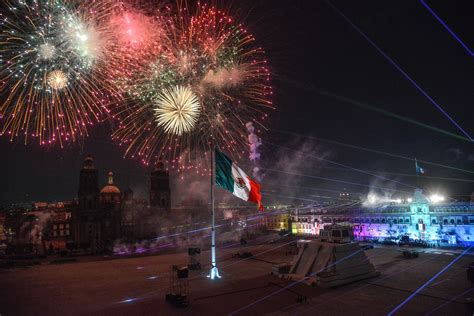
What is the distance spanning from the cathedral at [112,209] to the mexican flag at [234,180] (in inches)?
2300

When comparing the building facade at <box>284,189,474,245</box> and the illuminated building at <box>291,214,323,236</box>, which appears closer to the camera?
the building facade at <box>284,189,474,245</box>

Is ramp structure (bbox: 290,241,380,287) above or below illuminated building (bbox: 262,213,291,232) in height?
above

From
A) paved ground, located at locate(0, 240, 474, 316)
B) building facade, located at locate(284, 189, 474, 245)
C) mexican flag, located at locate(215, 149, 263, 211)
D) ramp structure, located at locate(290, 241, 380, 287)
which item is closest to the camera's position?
paved ground, located at locate(0, 240, 474, 316)

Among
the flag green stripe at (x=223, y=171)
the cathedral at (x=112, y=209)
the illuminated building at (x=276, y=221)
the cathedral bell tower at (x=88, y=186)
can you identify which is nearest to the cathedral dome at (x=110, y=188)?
the cathedral at (x=112, y=209)

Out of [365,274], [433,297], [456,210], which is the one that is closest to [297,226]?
[456,210]

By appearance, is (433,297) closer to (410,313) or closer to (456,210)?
(410,313)

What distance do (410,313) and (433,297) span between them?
3.16 meters

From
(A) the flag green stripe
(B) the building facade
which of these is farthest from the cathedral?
(A) the flag green stripe

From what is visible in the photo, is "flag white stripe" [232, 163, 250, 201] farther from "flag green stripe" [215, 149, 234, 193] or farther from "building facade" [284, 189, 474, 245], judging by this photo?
"building facade" [284, 189, 474, 245]

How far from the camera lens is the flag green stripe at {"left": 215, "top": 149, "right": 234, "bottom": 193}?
2252 cm

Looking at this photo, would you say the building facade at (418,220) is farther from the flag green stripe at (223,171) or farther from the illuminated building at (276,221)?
the illuminated building at (276,221)

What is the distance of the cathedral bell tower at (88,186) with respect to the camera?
262ft

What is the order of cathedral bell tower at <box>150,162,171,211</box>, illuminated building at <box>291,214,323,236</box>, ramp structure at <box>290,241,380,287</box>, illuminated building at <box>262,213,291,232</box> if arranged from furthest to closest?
illuminated building at <box>262,213,291,232</box> → cathedral bell tower at <box>150,162,171,211</box> → illuminated building at <box>291,214,323,236</box> → ramp structure at <box>290,241,380,287</box>

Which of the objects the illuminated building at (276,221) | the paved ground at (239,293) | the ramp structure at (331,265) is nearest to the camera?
the paved ground at (239,293)
